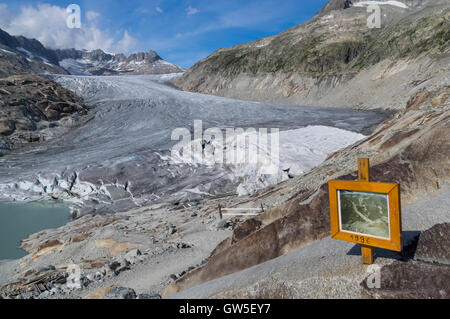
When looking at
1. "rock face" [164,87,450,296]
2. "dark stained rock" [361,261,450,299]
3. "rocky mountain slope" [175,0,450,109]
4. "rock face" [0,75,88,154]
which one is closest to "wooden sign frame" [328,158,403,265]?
"dark stained rock" [361,261,450,299]

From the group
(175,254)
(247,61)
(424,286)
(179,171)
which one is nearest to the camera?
(424,286)

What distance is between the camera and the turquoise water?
1074cm

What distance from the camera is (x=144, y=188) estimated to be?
15812 millimetres

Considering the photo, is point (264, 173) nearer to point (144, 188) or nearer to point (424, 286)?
point (144, 188)

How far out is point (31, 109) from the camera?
88.6ft

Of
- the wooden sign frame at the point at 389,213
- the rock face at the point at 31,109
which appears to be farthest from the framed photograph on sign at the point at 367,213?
the rock face at the point at 31,109

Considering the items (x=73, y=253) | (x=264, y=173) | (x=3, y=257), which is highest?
(x=264, y=173)

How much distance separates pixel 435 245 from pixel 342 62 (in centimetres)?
4803

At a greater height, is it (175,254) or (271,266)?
(271,266)

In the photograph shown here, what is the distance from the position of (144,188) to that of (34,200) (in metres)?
5.45

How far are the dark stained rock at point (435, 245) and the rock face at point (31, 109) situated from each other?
25.6 meters

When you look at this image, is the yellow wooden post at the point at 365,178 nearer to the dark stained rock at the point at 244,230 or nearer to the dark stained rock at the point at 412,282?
the dark stained rock at the point at 412,282

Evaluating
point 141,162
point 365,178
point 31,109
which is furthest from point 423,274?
point 31,109

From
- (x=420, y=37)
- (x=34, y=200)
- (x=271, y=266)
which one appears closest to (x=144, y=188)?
(x=34, y=200)
